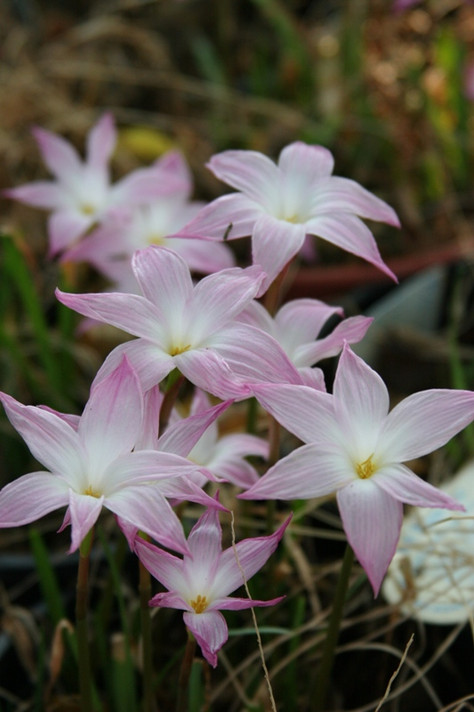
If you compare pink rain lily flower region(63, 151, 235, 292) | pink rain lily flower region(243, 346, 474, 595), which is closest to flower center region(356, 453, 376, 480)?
pink rain lily flower region(243, 346, 474, 595)

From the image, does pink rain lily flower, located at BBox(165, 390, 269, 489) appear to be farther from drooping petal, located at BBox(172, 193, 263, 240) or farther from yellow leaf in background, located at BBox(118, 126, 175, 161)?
yellow leaf in background, located at BBox(118, 126, 175, 161)

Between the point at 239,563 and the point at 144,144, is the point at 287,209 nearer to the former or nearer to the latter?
the point at 239,563

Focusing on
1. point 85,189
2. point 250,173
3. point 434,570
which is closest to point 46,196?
point 85,189

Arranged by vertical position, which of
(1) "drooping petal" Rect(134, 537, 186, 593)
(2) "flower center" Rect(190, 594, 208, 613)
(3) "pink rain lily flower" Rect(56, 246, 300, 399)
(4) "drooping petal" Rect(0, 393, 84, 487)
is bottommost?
(2) "flower center" Rect(190, 594, 208, 613)

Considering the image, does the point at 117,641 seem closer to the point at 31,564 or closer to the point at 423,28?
the point at 31,564

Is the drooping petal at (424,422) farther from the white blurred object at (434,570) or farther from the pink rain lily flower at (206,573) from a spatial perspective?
the white blurred object at (434,570)

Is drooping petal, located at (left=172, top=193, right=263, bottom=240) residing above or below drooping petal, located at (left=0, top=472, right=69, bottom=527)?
above
